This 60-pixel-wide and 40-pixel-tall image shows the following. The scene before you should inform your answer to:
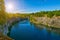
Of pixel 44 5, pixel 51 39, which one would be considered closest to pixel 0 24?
pixel 51 39

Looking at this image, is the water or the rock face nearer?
the water

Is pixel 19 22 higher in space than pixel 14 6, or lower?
lower

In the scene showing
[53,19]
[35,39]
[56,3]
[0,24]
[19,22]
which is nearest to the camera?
[0,24]

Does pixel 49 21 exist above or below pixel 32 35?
above

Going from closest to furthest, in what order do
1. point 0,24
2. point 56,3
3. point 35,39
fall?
1. point 0,24
2. point 35,39
3. point 56,3

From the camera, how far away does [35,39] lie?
1151cm

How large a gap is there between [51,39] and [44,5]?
152 inches

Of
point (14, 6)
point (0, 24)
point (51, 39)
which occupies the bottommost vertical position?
point (51, 39)

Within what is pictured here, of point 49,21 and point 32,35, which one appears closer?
point 32,35

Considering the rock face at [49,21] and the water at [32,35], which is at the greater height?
the rock face at [49,21]

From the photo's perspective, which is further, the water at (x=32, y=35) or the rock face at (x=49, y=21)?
the rock face at (x=49, y=21)

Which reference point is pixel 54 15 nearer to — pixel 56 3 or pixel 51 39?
pixel 56 3

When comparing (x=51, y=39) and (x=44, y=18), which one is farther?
(x=44, y=18)

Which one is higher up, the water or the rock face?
the rock face
